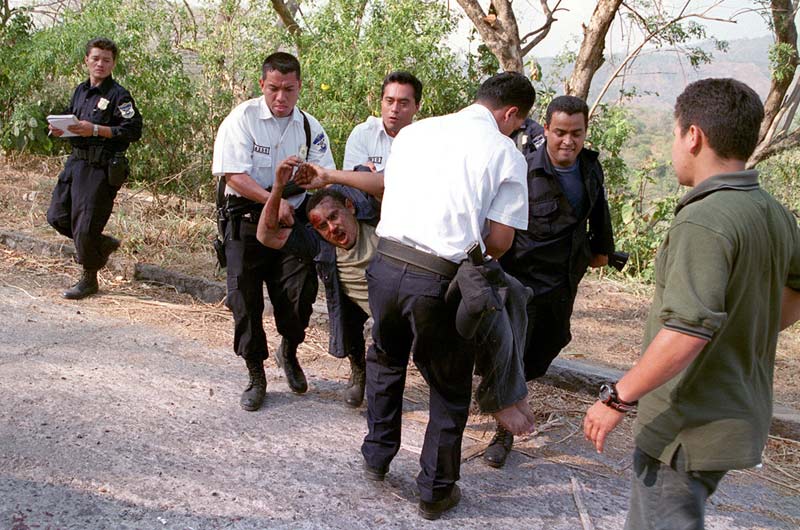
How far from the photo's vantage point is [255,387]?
185 inches

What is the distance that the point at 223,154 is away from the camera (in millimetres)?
4422

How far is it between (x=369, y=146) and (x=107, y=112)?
2.51 metres

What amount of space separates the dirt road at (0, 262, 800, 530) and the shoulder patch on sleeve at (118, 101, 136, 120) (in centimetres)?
184

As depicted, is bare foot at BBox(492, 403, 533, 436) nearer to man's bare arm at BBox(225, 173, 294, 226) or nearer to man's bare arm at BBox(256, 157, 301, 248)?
man's bare arm at BBox(256, 157, 301, 248)

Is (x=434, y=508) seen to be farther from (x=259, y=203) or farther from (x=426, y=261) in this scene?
(x=259, y=203)

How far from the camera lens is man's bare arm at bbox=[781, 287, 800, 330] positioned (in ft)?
8.32

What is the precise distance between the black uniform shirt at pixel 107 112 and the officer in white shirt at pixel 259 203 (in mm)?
2112

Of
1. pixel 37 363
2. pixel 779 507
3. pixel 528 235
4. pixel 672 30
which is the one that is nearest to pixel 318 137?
pixel 528 235

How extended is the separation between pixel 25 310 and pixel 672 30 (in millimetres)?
8640

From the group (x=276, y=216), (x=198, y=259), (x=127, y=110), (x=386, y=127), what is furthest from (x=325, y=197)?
(x=198, y=259)

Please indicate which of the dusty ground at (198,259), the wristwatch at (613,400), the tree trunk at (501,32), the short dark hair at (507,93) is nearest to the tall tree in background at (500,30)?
the tree trunk at (501,32)

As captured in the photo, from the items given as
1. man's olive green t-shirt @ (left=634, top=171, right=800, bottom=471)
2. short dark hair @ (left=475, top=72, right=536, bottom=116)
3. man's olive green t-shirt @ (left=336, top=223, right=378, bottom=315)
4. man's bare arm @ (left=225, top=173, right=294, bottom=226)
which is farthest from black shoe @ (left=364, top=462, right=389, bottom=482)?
short dark hair @ (left=475, top=72, right=536, bottom=116)

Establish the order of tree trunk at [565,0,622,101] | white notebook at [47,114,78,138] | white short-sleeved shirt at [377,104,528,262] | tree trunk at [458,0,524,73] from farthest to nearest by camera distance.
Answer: tree trunk at [458,0,524,73]
tree trunk at [565,0,622,101]
white notebook at [47,114,78,138]
white short-sleeved shirt at [377,104,528,262]

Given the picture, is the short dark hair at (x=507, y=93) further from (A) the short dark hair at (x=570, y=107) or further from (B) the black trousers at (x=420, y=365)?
(B) the black trousers at (x=420, y=365)
